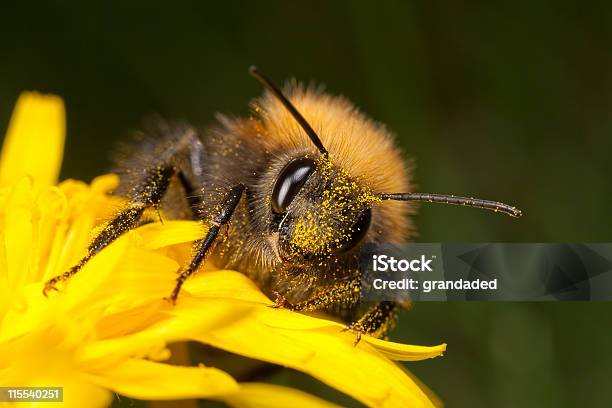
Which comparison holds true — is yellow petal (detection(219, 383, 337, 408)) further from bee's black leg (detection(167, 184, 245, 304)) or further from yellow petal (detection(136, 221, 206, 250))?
yellow petal (detection(136, 221, 206, 250))

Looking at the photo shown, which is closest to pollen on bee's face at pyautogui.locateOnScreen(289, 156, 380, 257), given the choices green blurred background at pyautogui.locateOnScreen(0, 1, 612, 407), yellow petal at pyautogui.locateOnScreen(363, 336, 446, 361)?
yellow petal at pyautogui.locateOnScreen(363, 336, 446, 361)

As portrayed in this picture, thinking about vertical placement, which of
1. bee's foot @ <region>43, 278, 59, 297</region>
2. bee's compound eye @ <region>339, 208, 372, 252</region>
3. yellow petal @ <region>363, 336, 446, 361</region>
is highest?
bee's compound eye @ <region>339, 208, 372, 252</region>

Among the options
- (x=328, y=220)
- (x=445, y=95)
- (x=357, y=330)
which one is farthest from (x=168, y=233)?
(x=445, y=95)

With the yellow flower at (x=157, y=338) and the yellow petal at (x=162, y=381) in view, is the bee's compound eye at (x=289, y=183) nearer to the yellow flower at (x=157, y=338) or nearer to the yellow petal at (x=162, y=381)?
the yellow flower at (x=157, y=338)

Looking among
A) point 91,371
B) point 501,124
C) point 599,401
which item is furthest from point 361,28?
point 91,371

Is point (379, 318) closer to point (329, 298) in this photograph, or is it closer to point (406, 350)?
point (329, 298)

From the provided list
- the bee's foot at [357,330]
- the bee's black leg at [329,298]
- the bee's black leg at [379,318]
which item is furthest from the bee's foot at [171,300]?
the bee's black leg at [379,318]
